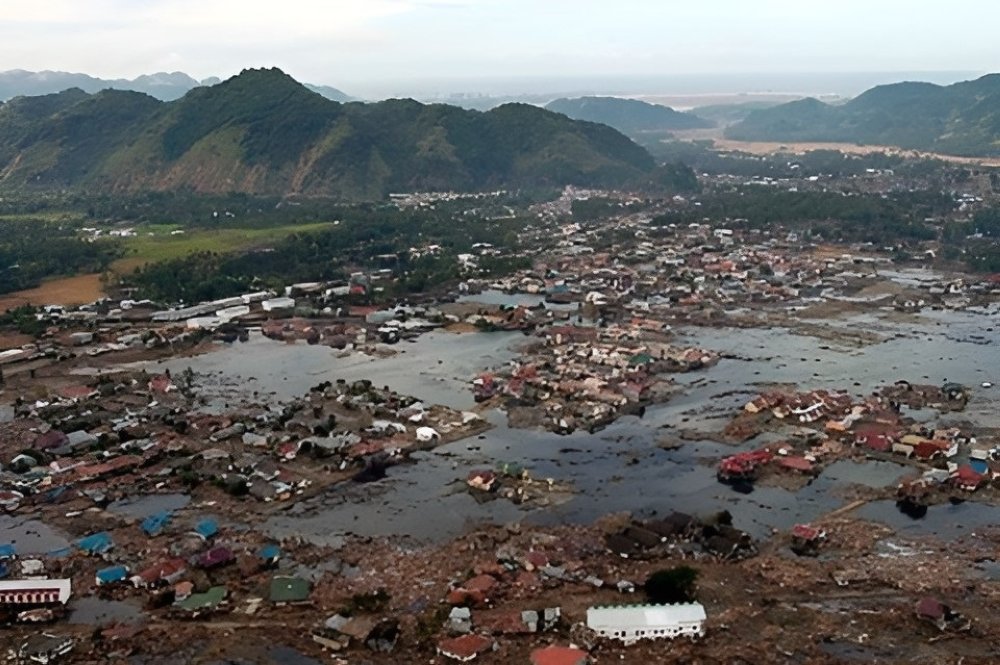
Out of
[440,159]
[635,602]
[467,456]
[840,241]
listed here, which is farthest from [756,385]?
[440,159]

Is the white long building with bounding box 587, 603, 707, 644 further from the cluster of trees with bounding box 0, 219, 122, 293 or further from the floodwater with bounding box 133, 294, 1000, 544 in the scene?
the cluster of trees with bounding box 0, 219, 122, 293

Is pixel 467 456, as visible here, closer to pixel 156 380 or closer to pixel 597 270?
pixel 156 380

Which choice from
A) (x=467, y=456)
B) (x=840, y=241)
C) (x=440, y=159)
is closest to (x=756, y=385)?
(x=467, y=456)

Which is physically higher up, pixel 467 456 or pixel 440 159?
pixel 440 159

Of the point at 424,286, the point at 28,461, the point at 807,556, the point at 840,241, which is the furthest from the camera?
the point at 840,241

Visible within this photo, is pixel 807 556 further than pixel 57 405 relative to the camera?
No

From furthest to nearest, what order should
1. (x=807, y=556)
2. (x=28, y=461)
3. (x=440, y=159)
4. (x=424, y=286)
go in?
(x=440, y=159) → (x=424, y=286) → (x=28, y=461) → (x=807, y=556)

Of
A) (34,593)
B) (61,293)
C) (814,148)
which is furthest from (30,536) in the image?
(814,148)
